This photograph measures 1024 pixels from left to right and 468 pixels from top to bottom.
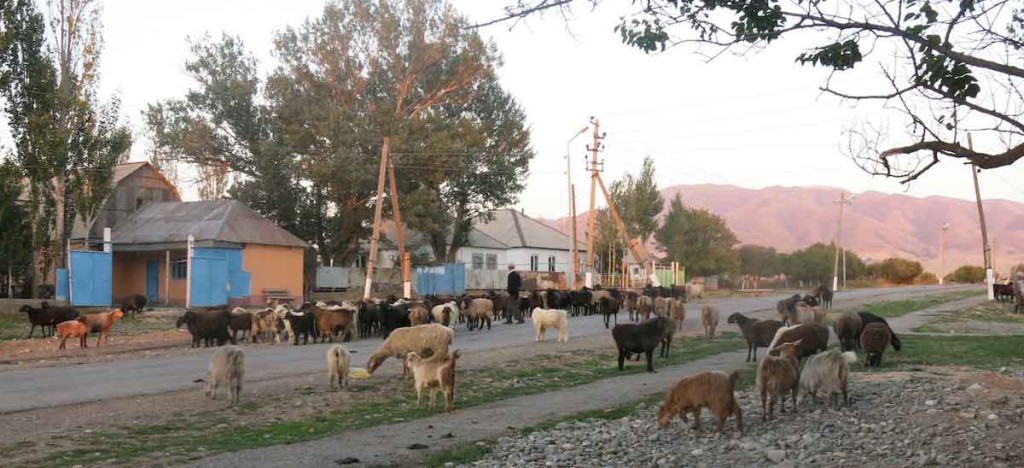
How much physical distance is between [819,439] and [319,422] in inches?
228

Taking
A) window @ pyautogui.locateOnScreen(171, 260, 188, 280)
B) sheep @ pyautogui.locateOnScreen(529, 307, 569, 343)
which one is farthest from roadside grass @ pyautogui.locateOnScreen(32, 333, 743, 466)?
window @ pyautogui.locateOnScreen(171, 260, 188, 280)

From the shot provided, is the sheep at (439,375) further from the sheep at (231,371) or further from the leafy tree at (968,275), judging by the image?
the leafy tree at (968,275)

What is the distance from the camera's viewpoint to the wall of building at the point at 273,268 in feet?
124

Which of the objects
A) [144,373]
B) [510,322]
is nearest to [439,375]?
[144,373]

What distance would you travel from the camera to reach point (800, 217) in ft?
592

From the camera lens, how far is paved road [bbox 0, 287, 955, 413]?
13544 mm

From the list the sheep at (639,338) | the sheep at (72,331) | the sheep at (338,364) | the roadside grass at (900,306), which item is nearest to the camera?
the sheep at (338,364)

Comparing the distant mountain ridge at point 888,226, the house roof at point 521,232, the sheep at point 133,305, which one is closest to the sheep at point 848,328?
the sheep at point 133,305

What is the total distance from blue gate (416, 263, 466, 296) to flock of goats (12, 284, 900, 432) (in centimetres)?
1388

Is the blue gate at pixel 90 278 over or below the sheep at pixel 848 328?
over

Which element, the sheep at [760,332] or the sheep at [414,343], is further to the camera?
the sheep at [760,332]

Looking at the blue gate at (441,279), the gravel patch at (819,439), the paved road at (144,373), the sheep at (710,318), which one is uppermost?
the blue gate at (441,279)

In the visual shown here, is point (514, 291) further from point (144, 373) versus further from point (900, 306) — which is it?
point (900, 306)

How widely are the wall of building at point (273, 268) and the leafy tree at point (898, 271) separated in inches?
2837
